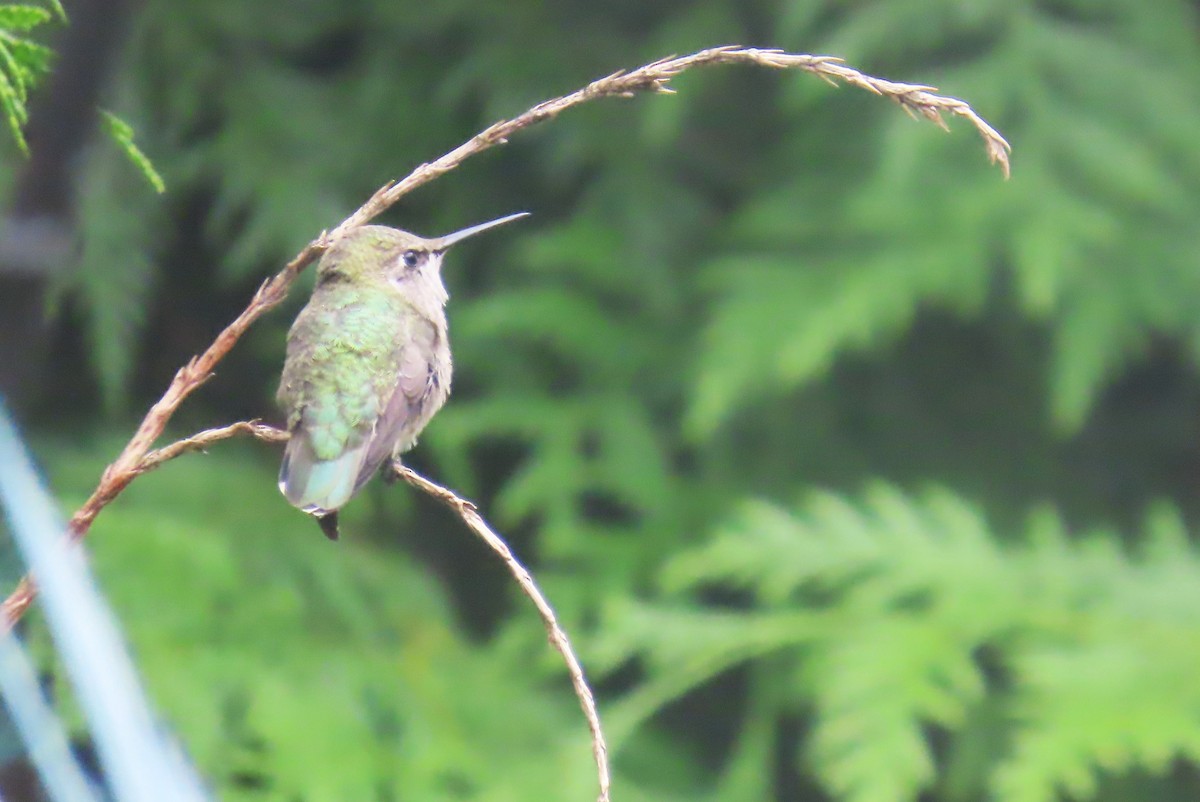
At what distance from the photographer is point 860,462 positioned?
4.12 metres

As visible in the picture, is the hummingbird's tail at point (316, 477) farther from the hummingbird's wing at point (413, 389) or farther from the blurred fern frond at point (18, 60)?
the blurred fern frond at point (18, 60)

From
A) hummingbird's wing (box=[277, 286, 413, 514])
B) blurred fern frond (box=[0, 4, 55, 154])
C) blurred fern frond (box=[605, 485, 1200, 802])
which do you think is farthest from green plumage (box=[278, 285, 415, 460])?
blurred fern frond (box=[605, 485, 1200, 802])

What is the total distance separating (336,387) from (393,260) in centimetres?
38

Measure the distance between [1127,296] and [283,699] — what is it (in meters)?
2.46

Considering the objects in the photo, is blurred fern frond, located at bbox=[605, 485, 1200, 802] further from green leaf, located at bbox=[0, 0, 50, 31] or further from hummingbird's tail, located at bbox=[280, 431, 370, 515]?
green leaf, located at bbox=[0, 0, 50, 31]

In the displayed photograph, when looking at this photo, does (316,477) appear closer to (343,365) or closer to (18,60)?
(343,365)

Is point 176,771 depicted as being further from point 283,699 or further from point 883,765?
point 883,765

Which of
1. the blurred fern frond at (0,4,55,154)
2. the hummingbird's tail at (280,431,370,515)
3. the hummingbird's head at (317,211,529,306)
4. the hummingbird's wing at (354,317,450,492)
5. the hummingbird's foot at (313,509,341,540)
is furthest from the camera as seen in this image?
the hummingbird's head at (317,211,529,306)

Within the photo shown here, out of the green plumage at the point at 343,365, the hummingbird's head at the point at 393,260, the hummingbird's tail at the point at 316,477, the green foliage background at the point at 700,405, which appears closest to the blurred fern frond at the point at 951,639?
the green foliage background at the point at 700,405

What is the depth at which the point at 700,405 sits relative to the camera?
141 inches

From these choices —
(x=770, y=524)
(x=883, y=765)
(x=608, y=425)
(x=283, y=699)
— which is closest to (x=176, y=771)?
(x=283, y=699)

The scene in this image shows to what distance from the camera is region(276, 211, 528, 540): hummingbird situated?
1.54m

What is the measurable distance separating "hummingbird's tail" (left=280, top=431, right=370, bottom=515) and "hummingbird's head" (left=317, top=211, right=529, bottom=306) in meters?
0.43

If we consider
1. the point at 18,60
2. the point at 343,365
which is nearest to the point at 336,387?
the point at 343,365
